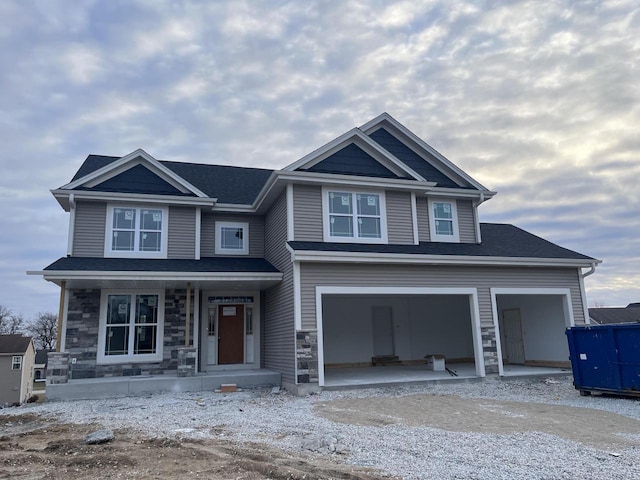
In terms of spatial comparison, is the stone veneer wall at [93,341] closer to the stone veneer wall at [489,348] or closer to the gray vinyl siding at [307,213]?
the gray vinyl siding at [307,213]

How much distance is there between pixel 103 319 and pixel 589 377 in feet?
41.1

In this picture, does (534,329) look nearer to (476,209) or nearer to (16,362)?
(476,209)

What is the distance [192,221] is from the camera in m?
14.2

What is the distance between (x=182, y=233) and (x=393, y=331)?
8.61 metres

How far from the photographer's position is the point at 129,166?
14.1m

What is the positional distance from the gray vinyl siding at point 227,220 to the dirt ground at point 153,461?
8.47 meters

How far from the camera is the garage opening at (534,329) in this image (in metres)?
14.4

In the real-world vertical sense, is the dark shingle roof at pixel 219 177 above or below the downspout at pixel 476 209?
above

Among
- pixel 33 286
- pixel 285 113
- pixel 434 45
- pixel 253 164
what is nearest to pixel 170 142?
pixel 253 164

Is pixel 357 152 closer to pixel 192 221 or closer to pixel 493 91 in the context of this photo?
pixel 493 91

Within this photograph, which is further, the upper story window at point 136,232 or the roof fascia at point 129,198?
the upper story window at point 136,232

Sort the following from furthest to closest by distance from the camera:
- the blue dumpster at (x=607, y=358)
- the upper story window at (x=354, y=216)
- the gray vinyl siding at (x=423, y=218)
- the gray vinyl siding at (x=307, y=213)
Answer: the gray vinyl siding at (x=423, y=218)
the upper story window at (x=354, y=216)
the gray vinyl siding at (x=307, y=213)
the blue dumpster at (x=607, y=358)

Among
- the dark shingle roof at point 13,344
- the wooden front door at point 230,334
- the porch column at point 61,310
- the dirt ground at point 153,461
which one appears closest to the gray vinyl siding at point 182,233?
the wooden front door at point 230,334

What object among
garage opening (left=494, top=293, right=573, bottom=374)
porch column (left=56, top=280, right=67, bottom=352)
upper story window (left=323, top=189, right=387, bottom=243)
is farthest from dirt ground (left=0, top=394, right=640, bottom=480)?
garage opening (left=494, top=293, right=573, bottom=374)
